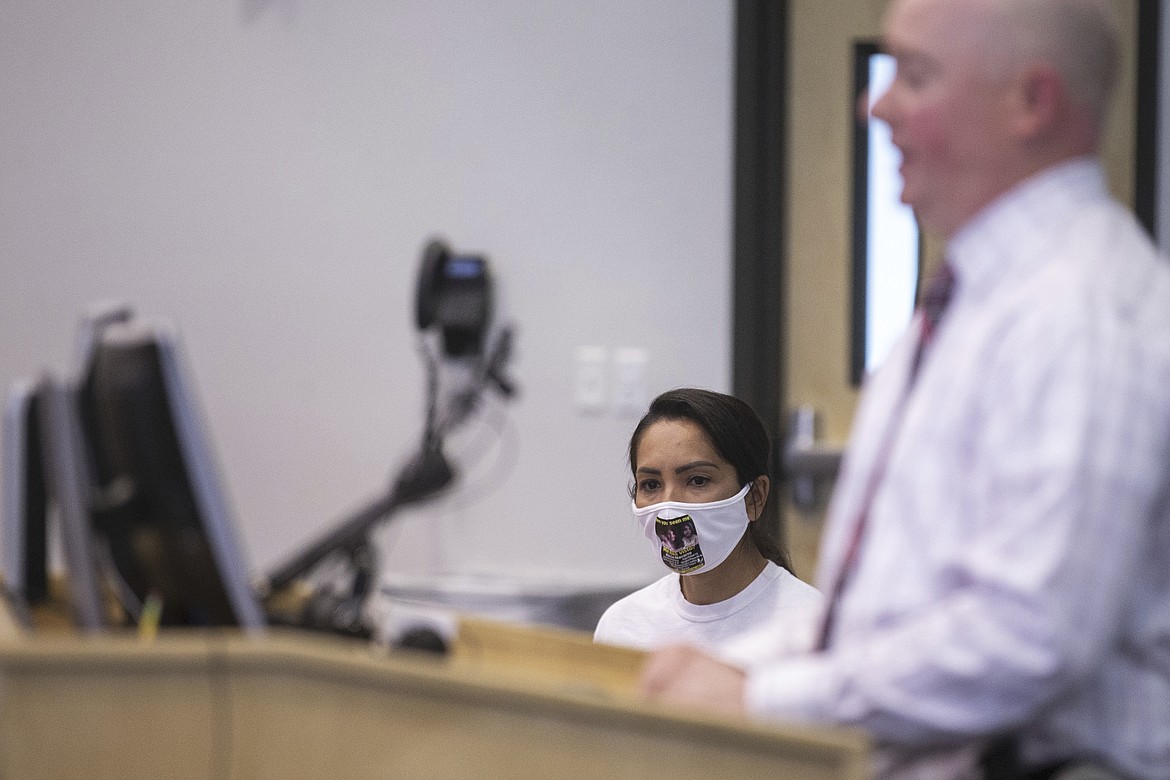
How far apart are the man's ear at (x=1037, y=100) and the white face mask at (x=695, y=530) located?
1112mm

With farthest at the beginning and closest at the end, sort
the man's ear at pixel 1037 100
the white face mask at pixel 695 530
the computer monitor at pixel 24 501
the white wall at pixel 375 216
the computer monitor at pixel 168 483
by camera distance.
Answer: the white wall at pixel 375 216 < the white face mask at pixel 695 530 < the computer monitor at pixel 24 501 < the computer monitor at pixel 168 483 < the man's ear at pixel 1037 100

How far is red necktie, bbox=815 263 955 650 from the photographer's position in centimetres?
118

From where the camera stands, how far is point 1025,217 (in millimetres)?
1146

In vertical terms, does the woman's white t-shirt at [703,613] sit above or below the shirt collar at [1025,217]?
below

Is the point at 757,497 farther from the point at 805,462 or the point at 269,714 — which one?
the point at 269,714

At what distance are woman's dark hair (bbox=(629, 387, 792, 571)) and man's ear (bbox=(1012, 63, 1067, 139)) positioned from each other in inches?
44.2

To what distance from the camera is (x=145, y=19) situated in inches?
132

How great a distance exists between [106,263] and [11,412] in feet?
6.29

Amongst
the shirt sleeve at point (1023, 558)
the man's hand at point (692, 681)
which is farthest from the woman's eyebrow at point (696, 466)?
the shirt sleeve at point (1023, 558)

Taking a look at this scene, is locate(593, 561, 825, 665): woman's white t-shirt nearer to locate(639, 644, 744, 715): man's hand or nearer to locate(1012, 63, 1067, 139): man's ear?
locate(639, 644, 744, 715): man's hand

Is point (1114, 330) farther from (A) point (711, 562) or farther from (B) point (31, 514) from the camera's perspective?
(B) point (31, 514)

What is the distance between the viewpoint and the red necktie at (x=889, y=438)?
1.18 meters

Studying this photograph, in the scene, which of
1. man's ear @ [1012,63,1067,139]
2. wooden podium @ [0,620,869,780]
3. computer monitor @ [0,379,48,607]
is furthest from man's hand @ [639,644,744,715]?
computer monitor @ [0,379,48,607]

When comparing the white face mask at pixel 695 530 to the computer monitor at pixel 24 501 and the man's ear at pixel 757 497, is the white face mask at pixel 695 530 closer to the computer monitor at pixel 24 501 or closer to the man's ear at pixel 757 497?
the man's ear at pixel 757 497
